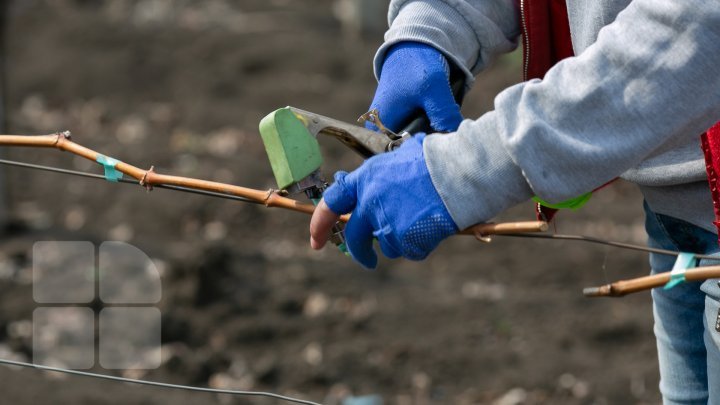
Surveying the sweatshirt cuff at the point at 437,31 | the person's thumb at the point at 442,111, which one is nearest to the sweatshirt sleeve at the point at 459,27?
the sweatshirt cuff at the point at 437,31

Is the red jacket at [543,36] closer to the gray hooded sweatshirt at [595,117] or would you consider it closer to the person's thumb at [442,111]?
the person's thumb at [442,111]

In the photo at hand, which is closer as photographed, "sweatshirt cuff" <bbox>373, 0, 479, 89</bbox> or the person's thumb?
Result: the person's thumb

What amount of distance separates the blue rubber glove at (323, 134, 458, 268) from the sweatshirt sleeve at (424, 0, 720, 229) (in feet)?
0.08

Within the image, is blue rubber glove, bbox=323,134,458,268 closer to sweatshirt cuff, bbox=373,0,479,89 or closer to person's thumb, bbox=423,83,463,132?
person's thumb, bbox=423,83,463,132

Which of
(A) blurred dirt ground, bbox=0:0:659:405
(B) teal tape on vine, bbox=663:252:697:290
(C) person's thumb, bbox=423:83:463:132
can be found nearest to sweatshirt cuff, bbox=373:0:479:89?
(C) person's thumb, bbox=423:83:463:132

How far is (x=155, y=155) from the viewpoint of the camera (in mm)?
6359

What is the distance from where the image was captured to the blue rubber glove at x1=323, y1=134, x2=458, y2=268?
179cm

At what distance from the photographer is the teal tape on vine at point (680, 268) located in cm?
172

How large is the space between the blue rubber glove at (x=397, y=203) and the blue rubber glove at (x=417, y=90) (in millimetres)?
345

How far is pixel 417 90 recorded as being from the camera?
2.22 meters

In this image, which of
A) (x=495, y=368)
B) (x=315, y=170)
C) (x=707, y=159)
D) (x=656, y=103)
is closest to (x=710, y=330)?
(x=707, y=159)

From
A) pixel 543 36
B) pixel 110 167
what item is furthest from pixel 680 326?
pixel 110 167

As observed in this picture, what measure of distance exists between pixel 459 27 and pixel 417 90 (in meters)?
0.22

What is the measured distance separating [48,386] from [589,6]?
2.32 meters
